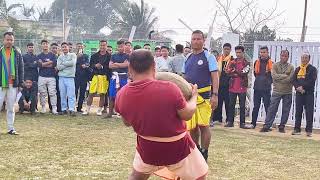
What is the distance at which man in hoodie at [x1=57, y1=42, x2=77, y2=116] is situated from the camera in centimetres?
1364

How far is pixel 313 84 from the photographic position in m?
11.6

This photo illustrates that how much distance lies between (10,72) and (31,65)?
4011 mm

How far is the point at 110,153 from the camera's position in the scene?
8.37 metres

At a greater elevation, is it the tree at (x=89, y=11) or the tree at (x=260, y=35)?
the tree at (x=89, y=11)

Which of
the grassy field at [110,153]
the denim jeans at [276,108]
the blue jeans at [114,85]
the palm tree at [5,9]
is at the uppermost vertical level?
the palm tree at [5,9]

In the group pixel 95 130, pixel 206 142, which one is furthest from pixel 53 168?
pixel 95 130

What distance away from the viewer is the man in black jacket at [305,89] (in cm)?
1157

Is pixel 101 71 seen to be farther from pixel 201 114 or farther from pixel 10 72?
pixel 201 114

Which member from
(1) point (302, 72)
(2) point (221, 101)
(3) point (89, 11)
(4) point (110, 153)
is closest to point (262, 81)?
(1) point (302, 72)

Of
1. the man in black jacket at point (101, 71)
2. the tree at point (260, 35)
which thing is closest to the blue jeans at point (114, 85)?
the man in black jacket at point (101, 71)

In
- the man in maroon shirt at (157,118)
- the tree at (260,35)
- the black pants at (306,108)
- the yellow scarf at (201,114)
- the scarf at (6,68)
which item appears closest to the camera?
the man in maroon shirt at (157,118)

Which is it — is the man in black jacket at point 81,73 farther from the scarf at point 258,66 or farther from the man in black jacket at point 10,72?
the scarf at point 258,66

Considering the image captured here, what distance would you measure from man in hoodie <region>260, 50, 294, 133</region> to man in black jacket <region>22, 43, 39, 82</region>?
6.15m

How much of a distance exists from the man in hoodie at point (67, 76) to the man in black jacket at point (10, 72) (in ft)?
12.3
